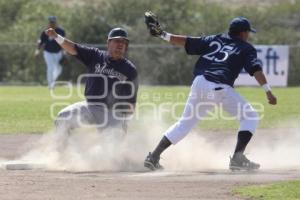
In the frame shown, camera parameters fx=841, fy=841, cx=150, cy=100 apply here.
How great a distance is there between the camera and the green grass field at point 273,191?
26.5 feet

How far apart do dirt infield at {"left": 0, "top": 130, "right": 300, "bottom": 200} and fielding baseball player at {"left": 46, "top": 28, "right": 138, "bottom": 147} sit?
89 centimetres

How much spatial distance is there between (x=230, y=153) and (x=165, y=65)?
19.1 m

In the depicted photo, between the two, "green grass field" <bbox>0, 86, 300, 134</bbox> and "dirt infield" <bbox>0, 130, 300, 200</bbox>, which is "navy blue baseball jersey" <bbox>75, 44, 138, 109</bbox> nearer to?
"dirt infield" <bbox>0, 130, 300, 200</bbox>

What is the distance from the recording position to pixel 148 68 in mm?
31000

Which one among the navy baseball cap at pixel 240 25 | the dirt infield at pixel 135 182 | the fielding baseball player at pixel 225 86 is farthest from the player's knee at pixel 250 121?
the navy baseball cap at pixel 240 25

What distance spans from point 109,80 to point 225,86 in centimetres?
164

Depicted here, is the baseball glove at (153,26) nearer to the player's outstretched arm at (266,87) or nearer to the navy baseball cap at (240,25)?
the navy baseball cap at (240,25)

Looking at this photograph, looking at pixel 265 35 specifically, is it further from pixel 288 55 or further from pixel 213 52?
pixel 213 52

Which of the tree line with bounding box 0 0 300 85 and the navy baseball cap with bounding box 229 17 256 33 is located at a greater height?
the tree line with bounding box 0 0 300 85

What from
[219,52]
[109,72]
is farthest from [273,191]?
[109,72]

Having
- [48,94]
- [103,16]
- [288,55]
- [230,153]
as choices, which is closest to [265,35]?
[288,55]

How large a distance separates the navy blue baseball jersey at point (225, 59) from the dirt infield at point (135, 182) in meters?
1.19

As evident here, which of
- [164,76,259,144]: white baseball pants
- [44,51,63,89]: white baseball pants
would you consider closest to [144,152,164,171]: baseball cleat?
[164,76,259,144]: white baseball pants

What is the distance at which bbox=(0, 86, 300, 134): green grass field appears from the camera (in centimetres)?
1588
